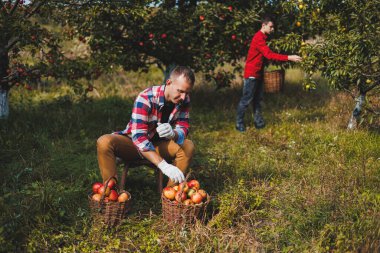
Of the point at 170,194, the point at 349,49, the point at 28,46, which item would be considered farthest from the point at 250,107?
the point at 170,194

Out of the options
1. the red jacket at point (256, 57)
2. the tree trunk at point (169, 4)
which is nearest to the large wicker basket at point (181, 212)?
the red jacket at point (256, 57)

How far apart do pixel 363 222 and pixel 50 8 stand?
5.61 metres

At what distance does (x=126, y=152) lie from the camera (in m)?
4.23

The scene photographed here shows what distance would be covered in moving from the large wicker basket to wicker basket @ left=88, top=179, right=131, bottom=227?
0.39 meters

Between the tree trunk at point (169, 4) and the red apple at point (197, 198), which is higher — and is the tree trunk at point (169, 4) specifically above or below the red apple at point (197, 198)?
above

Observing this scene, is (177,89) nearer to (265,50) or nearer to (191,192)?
(191,192)

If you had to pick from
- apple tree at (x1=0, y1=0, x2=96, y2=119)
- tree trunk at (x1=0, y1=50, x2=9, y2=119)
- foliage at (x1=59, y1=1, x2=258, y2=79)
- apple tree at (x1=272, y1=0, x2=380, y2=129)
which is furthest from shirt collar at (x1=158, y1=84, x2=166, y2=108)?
tree trunk at (x1=0, y1=50, x2=9, y2=119)

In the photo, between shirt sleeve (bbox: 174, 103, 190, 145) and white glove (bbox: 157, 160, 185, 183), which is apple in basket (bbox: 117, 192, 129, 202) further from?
shirt sleeve (bbox: 174, 103, 190, 145)

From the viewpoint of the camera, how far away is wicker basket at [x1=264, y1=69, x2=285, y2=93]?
880 centimetres

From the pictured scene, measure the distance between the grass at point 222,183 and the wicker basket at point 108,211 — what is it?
0.27 ft

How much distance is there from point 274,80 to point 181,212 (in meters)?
5.81

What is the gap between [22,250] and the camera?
11.4 ft

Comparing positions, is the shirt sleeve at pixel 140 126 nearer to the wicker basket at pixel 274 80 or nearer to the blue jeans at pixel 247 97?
the blue jeans at pixel 247 97

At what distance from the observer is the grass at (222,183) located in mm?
3490
